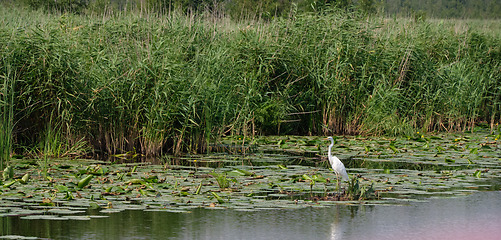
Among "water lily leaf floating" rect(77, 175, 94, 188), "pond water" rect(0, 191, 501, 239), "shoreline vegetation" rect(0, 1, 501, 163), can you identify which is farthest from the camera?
"shoreline vegetation" rect(0, 1, 501, 163)

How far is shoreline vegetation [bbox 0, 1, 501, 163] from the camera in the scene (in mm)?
9516

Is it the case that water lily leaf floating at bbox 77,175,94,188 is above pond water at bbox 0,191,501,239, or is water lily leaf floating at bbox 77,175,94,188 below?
above

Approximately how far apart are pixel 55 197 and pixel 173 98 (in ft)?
12.5

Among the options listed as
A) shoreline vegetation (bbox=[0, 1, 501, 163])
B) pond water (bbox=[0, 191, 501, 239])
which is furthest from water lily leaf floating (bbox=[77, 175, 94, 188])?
shoreline vegetation (bbox=[0, 1, 501, 163])

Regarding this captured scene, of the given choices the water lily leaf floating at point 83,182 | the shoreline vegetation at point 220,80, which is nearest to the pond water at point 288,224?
the water lily leaf floating at point 83,182

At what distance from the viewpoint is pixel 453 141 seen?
11.9 m

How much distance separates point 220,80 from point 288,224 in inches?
215

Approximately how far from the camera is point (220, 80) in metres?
10.9

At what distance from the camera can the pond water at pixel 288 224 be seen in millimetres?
5293

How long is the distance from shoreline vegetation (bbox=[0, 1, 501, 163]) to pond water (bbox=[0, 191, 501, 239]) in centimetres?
312

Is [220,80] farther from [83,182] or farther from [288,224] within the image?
[288,224]

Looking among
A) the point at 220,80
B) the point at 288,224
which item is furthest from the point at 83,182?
the point at 220,80

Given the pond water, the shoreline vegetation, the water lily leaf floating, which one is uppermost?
the shoreline vegetation

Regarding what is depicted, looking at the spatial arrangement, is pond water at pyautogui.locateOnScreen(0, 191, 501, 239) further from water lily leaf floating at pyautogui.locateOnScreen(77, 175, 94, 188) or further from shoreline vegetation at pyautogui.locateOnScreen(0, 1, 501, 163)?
shoreline vegetation at pyautogui.locateOnScreen(0, 1, 501, 163)
